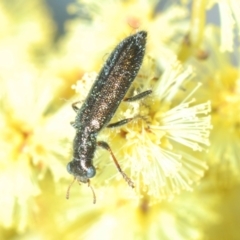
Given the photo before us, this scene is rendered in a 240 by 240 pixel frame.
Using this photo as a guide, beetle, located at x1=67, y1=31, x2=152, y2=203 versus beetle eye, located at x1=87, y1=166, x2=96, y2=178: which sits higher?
beetle, located at x1=67, y1=31, x2=152, y2=203

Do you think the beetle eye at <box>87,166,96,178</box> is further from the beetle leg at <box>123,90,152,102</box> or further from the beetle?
the beetle leg at <box>123,90,152,102</box>

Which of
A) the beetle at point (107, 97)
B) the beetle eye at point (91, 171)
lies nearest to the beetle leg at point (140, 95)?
the beetle at point (107, 97)

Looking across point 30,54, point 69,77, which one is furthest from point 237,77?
point 30,54

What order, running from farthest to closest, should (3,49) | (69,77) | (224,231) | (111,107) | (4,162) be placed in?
(3,49), (69,77), (224,231), (4,162), (111,107)

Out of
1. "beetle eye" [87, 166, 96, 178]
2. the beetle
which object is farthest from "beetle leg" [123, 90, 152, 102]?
"beetle eye" [87, 166, 96, 178]

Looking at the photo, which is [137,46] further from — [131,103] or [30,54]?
[30,54]

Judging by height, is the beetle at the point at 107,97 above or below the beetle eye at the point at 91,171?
above

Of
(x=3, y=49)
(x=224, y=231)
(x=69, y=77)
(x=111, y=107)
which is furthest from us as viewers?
(x=3, y=49)

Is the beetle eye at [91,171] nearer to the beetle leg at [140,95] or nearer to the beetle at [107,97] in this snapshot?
the beetle at [107,97]
